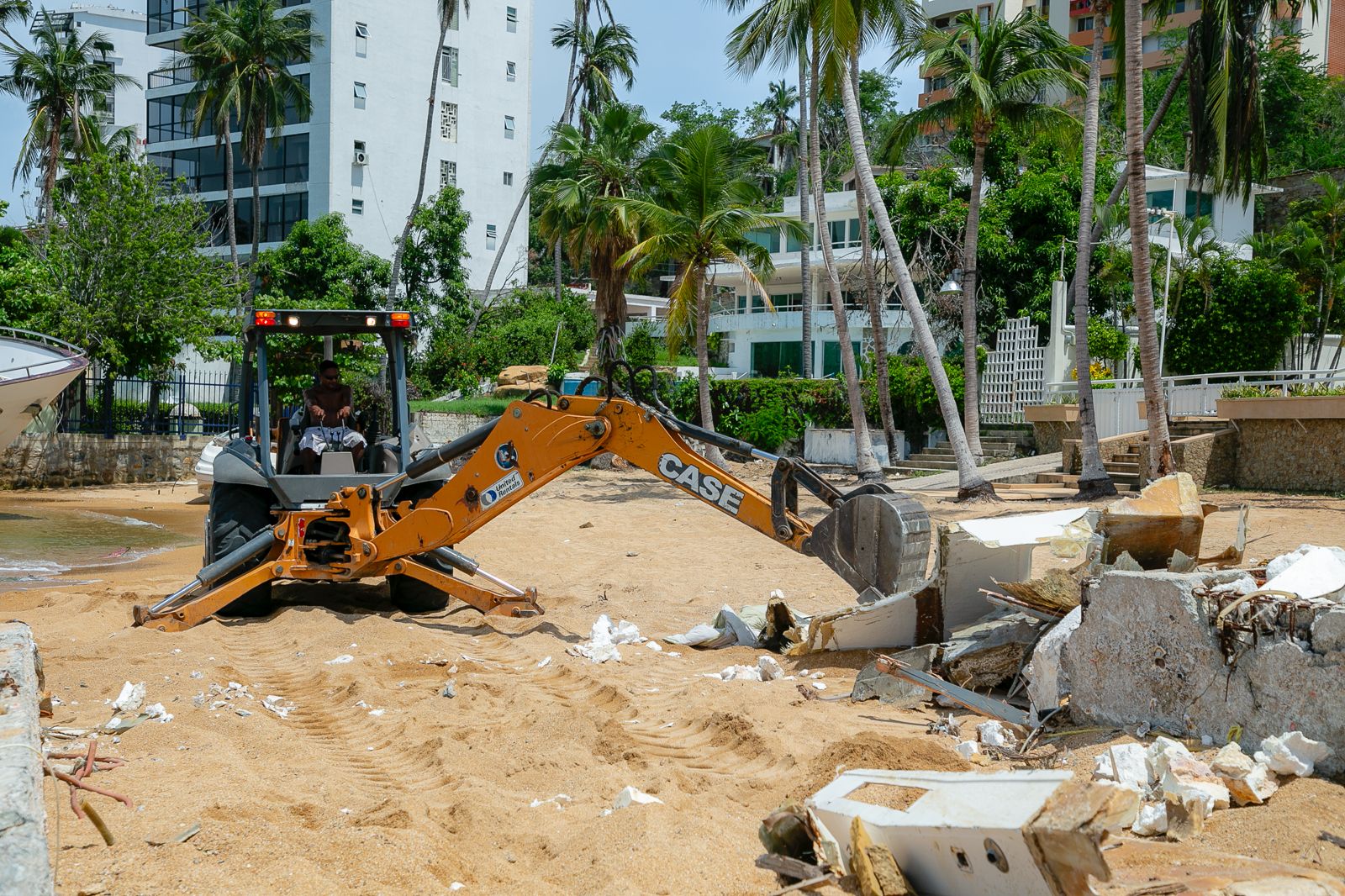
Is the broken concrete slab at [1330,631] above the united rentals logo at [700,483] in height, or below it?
below

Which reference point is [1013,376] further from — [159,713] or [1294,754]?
[159,713]

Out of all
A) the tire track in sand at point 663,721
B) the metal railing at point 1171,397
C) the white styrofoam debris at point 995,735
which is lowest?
the tire track in sand at point 663,721

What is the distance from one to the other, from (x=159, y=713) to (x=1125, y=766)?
5.20 m

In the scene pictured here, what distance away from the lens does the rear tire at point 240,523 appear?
9.60 m

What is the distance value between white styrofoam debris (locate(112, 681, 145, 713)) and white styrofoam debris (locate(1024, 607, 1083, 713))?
5167 millimetres

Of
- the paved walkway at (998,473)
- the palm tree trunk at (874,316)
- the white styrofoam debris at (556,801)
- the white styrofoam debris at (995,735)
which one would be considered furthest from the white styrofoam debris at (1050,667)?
the palm tree trunk at (874,316)

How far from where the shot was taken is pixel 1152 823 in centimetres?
464

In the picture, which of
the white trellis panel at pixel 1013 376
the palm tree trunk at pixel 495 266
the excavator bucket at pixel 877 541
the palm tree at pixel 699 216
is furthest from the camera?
the palm tree trunk at pixel 495 266

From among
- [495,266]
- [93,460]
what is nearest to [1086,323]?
[93,460]

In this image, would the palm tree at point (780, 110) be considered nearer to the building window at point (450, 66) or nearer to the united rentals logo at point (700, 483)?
the building window at point (450, 66)

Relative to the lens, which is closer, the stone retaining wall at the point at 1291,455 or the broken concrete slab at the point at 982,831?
the broken concrete slab at the point at 982,831

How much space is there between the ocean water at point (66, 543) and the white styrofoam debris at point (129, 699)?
24.9 feet

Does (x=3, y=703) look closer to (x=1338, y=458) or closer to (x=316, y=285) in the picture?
(x=1338, y=458)

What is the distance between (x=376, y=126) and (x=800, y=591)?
40261mm
